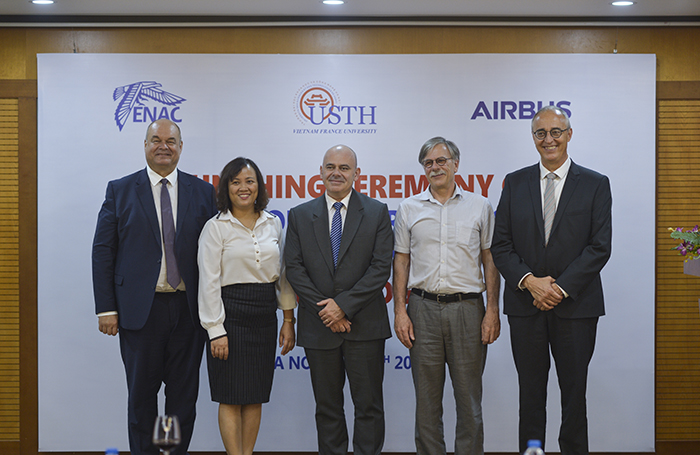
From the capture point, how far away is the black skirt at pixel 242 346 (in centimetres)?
314

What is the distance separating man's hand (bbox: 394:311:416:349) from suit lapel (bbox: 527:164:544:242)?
2.85 ft

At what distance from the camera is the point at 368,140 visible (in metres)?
4.13

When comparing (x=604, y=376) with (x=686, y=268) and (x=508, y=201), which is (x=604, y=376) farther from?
(x=508, y=201)

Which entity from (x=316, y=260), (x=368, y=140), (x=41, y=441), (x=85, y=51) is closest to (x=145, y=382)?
(x=316, y=260)

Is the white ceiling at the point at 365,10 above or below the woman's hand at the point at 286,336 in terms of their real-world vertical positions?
above

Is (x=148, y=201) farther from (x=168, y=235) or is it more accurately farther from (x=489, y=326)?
(x=489, y=326)

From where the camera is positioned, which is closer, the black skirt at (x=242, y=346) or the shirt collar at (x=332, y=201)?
the black skirt at (x=242, y=346)

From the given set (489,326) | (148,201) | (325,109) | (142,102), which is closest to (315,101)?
(325,109)

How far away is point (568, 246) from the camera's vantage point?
304 cm

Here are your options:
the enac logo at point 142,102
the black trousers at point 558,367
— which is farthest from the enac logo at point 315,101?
the black trousers at point 558,367

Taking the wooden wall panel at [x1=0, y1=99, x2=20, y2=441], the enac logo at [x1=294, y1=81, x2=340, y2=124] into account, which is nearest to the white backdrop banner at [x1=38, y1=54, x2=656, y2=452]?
the enac logo at [x1=294, y1=81, x2=340, y2=124]

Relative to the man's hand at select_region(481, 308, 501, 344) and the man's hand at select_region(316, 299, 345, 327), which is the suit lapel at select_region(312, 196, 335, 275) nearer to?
the man's hand at select_region(316, 299, 345, 327)

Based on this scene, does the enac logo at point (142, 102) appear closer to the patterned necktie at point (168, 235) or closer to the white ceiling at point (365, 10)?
Result: the white ceiling at point (365, 10)

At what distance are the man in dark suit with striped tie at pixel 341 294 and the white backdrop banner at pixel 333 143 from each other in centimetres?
88
